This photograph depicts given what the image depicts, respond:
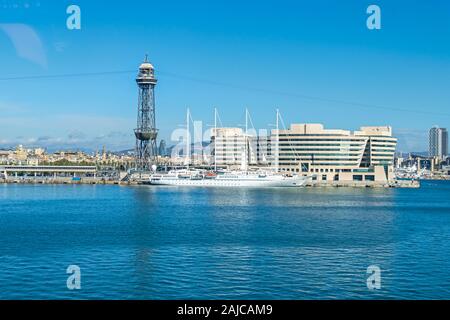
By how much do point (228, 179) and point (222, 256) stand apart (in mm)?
38535

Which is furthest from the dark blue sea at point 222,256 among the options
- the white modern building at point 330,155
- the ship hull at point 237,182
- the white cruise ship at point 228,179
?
the white modern building at point 330,155

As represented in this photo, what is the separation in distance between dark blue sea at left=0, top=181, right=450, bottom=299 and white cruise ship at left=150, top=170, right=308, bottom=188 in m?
27.3

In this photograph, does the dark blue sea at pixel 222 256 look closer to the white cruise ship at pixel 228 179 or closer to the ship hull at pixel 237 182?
the ship hull at pixel 237 182

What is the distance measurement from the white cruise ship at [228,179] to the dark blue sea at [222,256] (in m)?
27.3

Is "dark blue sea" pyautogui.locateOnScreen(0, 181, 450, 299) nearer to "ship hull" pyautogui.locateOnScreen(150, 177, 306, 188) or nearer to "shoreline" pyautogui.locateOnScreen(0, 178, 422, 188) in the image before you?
"ship hull" pyautogui.locateOnScreen(150, 177, 306, 188)

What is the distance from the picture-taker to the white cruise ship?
49.9 m

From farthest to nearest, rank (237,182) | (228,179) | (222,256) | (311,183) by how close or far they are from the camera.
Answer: (311,183) < (228,179) < (237,182) < (222,256)

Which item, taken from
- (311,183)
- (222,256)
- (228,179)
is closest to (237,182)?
(228,179)

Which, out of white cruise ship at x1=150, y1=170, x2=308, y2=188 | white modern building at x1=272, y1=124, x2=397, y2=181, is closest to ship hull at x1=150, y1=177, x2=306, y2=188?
white cruise ship at x1=150, y1=170, x2=308, y2=188

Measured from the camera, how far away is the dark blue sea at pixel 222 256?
31.4ft

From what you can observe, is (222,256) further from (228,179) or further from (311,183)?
(311,183)

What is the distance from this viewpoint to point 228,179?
51.2 m
